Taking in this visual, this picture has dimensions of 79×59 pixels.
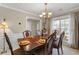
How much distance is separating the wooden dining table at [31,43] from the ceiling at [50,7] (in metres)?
0.48

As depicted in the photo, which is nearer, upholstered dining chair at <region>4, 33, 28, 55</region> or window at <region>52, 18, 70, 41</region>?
upholstered dining chair at <region>4, 33, 28, 55</region>

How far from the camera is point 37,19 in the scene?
81.6 inches

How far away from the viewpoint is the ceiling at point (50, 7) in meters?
1.98

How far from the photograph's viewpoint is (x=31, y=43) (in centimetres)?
208

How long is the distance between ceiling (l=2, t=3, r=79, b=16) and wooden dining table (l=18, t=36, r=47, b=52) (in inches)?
18.8

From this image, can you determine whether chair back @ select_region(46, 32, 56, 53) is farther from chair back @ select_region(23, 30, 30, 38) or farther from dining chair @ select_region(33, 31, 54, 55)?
chair back @ select_region(23, 30, 30, 38)

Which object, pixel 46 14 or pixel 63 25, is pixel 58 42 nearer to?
pixel 63 25

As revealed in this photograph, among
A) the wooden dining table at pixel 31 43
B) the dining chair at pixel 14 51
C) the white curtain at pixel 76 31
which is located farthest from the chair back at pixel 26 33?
the white curtain at pixel 76 31

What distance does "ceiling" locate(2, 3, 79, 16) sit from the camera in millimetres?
1981

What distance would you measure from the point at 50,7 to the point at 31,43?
30.0 inches

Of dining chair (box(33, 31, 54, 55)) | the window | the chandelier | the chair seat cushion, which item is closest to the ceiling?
the chandelier

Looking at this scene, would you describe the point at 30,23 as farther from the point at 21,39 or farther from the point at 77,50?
the point at 77,50

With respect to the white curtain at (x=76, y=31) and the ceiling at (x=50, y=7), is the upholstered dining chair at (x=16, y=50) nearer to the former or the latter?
the ceiling at (x=50, y=7)

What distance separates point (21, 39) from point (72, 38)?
37.3 inches
